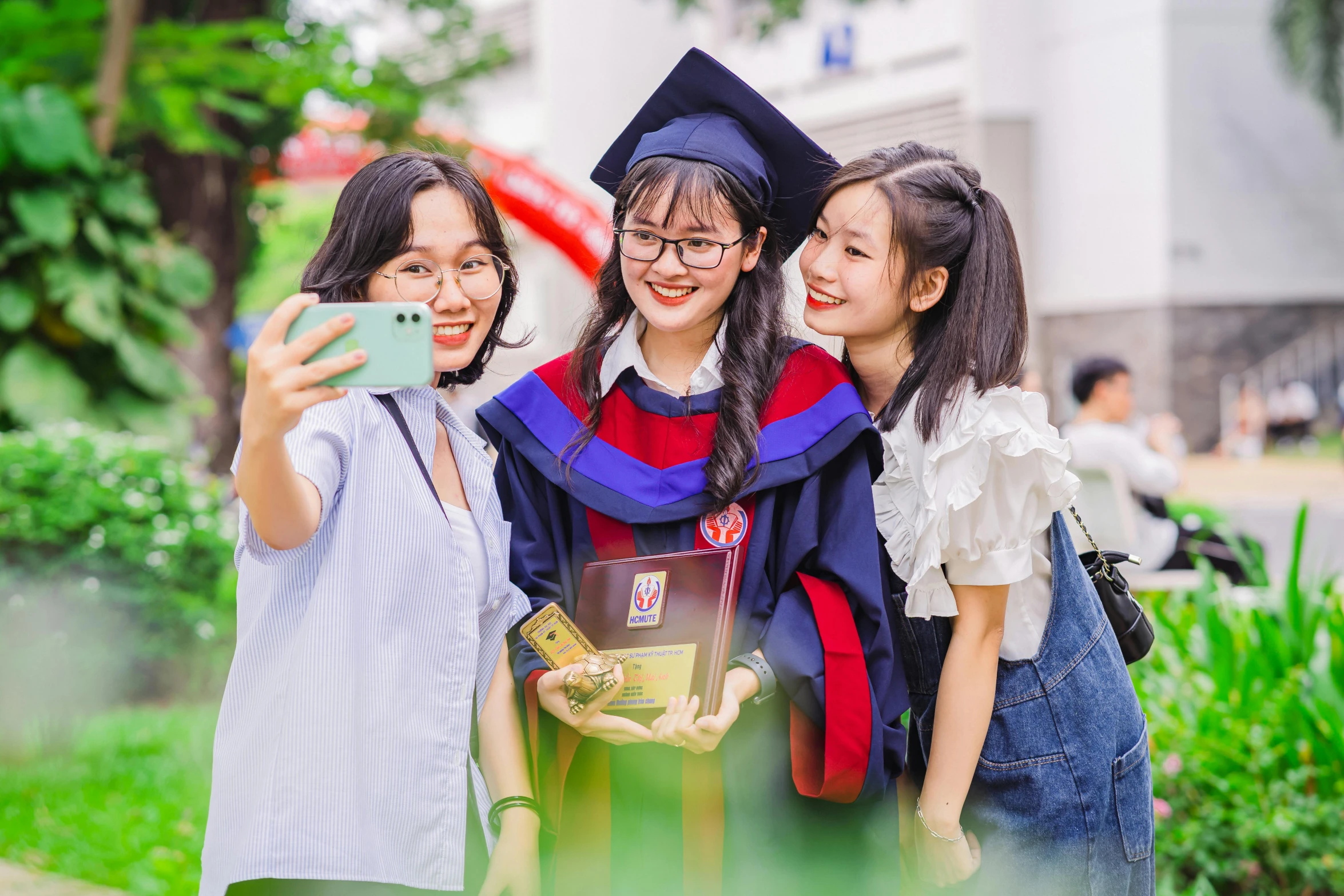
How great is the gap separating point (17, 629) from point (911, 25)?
14.9 m

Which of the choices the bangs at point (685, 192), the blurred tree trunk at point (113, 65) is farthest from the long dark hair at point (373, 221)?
the blurred tree trunk at point (113, 65)

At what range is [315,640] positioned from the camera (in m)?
1.50

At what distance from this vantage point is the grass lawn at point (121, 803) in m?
3.30

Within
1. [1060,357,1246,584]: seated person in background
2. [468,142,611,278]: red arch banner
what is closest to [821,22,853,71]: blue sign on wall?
[468,142,611,278]: red arch banner

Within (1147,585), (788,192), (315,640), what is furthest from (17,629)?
(1147,585)

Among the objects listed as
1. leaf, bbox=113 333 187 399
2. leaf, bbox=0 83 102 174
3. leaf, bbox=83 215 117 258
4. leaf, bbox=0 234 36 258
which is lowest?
leaf, bbox=113 333 187 399

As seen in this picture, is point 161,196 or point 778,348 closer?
point 778,348

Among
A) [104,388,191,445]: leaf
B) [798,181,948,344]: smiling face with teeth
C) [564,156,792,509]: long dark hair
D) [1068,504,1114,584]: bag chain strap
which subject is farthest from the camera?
[104,388,191,445]: leaf

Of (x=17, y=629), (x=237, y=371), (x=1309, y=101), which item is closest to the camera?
(x=17, y=629)

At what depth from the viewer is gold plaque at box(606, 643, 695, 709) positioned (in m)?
1.62

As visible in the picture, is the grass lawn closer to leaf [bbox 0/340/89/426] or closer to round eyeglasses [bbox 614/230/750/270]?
leaf [bbox 0/340/89/426]

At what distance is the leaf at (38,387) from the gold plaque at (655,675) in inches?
183

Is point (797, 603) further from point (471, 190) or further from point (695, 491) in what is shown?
point (471, 190)

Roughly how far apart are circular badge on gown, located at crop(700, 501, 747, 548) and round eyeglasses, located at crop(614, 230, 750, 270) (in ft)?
1.19
